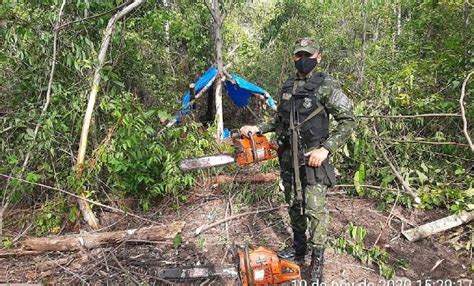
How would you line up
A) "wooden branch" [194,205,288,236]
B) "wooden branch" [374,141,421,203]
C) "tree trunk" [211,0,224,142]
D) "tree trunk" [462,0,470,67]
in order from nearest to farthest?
1. "wooden branch" [194,205,288,236]
2. "wooden branch" [374,141,421,203]
3. "tree trunk" [462,0,470,67]
4. "tree trunk" [211,0,224,142]

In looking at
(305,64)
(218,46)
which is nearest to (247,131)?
(305,64)

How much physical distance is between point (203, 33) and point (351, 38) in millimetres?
4663

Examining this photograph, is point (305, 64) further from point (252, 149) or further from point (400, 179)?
point (400, 179)

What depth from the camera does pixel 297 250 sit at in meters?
3.36

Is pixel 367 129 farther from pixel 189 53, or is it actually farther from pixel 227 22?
pixel 227 22

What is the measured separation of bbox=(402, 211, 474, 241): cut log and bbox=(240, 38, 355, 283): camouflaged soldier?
4.32 feet

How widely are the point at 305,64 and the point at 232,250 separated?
181cm

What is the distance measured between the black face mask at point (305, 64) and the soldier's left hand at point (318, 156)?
61 cm

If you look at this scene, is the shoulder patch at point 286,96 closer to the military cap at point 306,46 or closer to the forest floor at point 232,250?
the military cap at point 306,46

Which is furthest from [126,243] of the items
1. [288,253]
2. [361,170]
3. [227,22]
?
[227,22]

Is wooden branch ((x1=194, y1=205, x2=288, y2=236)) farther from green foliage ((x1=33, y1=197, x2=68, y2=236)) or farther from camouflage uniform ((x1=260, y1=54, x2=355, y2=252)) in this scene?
green foliage ((x1=33, y1=197, x2=68, y2=236))

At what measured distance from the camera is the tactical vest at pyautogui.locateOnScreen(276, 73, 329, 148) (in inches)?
113

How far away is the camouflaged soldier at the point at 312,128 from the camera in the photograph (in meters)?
2.82

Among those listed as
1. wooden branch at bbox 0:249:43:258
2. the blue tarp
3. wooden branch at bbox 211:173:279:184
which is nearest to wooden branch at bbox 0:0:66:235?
wooden branch at bbox 0:249:43:258
